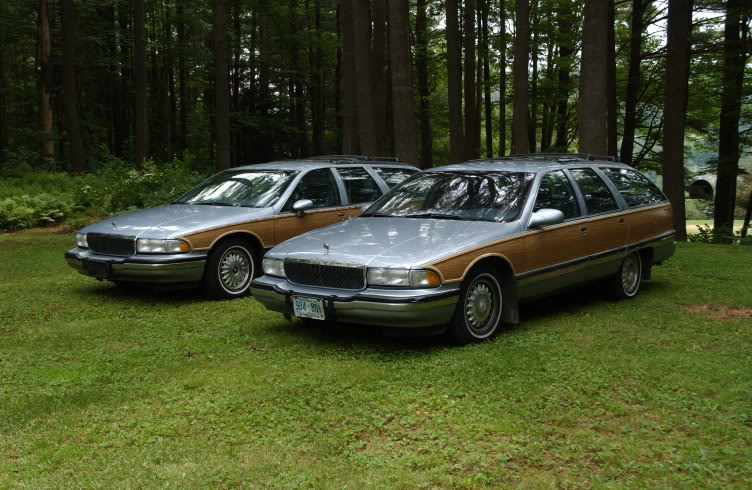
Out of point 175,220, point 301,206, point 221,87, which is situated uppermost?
point 221,87

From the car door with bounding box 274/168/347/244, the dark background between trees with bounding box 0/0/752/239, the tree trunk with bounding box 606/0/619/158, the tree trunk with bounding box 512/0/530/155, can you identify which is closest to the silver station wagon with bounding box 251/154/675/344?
the car door with bounding box 274/168/347/244

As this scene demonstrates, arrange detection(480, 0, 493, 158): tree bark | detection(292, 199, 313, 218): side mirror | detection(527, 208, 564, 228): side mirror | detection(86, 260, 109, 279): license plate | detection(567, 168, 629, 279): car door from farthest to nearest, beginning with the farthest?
detection(480, 0, 493, 158): tree bark → detection(292, 199, 313, 218): side mirror → detection(86, 260, 109, 279): license plate → detection(567, 168, 629, 279): car door → detection(527, 208, 564, 228): side mirror

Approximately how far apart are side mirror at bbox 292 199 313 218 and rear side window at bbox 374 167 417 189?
4.83 feet

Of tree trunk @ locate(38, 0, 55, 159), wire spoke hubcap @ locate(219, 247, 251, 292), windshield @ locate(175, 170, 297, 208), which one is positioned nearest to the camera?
wire spoke hubcap @ locate(219, 247, 251, 292)

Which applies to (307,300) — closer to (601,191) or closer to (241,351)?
(241,351)

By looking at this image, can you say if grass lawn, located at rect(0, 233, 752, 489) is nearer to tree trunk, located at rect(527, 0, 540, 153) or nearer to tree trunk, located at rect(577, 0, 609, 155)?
tree trunk, located at rect(577, 0, 609, 155)

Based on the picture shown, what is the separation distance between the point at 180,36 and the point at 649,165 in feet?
73.9

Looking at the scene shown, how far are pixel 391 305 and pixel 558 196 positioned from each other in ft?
8.43

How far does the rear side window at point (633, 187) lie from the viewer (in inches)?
313

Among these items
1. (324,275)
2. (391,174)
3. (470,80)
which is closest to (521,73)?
(470,80)

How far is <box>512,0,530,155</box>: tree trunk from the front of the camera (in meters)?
17.9

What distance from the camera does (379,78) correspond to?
62.1 ft

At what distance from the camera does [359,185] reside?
9227mm

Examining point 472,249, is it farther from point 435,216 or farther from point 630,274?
point 630,274
